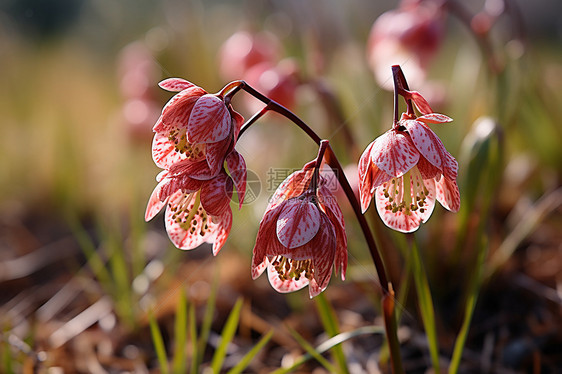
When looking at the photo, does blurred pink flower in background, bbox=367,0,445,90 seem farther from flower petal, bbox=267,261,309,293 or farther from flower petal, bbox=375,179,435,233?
flower petal, bbox=267,261,309,293

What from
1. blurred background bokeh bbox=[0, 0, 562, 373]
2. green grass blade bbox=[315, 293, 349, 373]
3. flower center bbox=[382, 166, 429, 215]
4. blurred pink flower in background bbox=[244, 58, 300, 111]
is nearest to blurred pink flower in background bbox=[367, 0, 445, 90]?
blurred background bokeh bbox=[0, 0, 562, 373]

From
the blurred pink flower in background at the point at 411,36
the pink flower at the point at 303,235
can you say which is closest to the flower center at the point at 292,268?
the pink flower at the point at 303,235

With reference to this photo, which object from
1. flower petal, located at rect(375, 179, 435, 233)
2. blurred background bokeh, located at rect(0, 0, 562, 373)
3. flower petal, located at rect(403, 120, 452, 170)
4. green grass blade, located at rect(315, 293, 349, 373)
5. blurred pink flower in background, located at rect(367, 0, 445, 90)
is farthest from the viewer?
blurred pink flower in background, located at rect(367, 0, 445, 90)

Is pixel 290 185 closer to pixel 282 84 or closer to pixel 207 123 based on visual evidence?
pixel 207 123

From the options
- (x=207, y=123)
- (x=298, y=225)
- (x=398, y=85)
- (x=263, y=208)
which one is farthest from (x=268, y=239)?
(x=263, y=208)

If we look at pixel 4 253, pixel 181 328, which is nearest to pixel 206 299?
pixel 181 328

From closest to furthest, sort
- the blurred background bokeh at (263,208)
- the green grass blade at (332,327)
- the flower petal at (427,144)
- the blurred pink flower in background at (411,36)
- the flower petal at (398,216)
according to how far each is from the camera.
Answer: the flower petal at (427,144) < the flower petal at (398,216) < the green grass blade at (332,327) < the blurred background bokeh at (263,208) < the blurred pink flower in background at (411,36)

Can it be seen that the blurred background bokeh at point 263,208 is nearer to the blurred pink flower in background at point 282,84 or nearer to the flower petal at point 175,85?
the blurred pink flower in background at point 282,84

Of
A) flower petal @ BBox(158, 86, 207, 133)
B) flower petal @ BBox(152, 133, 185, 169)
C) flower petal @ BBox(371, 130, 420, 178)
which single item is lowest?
flower petal @ BBox(371, 130, 420, 178)
